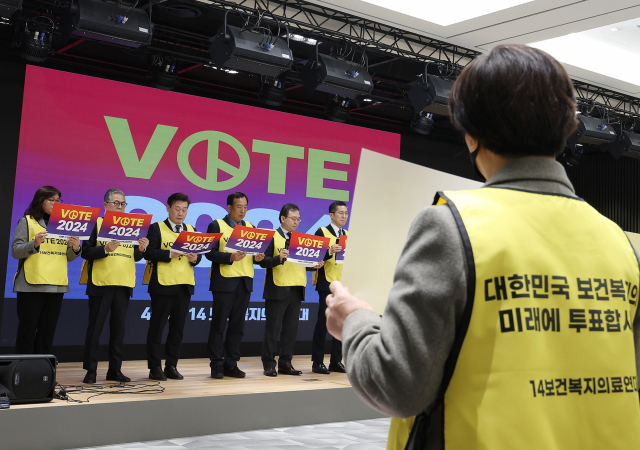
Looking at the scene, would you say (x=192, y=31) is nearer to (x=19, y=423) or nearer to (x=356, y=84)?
(x=356, y=84)

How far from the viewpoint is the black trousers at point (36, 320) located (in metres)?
5.15

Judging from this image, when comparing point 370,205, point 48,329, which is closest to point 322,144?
point 48,329

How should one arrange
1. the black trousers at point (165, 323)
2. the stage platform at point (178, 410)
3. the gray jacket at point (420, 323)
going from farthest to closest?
1. the black trousers at point (165, 323)
2. the stage platform at point (178, 410)
3. the gray jacket at point (420, 323)

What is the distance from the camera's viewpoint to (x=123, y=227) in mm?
4961

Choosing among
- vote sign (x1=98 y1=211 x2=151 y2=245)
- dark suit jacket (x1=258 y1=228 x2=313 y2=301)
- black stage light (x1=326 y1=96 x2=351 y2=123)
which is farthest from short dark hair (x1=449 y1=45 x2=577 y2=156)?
black stage light (x1=326 y1=96 x2=351 y2=123)

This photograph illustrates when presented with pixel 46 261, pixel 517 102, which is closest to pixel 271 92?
pixel 46 261

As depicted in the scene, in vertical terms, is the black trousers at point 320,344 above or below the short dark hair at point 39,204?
below

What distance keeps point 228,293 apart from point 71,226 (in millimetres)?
1583

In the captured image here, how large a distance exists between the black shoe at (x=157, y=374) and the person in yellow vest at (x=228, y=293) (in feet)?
1.58

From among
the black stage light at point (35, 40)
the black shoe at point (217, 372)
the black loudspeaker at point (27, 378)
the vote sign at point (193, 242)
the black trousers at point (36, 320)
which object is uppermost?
the black stage light at point (35, 40)

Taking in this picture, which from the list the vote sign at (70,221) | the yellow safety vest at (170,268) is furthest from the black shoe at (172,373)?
the vote sign at (70,221)

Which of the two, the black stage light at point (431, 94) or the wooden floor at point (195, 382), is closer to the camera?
the wooden floor at point (195, 382)

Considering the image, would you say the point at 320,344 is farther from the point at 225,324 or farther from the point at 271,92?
the point at 271,92

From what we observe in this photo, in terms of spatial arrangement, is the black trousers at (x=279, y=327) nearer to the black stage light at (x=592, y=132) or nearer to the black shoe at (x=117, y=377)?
the black shoe at (x=117, y=377)
